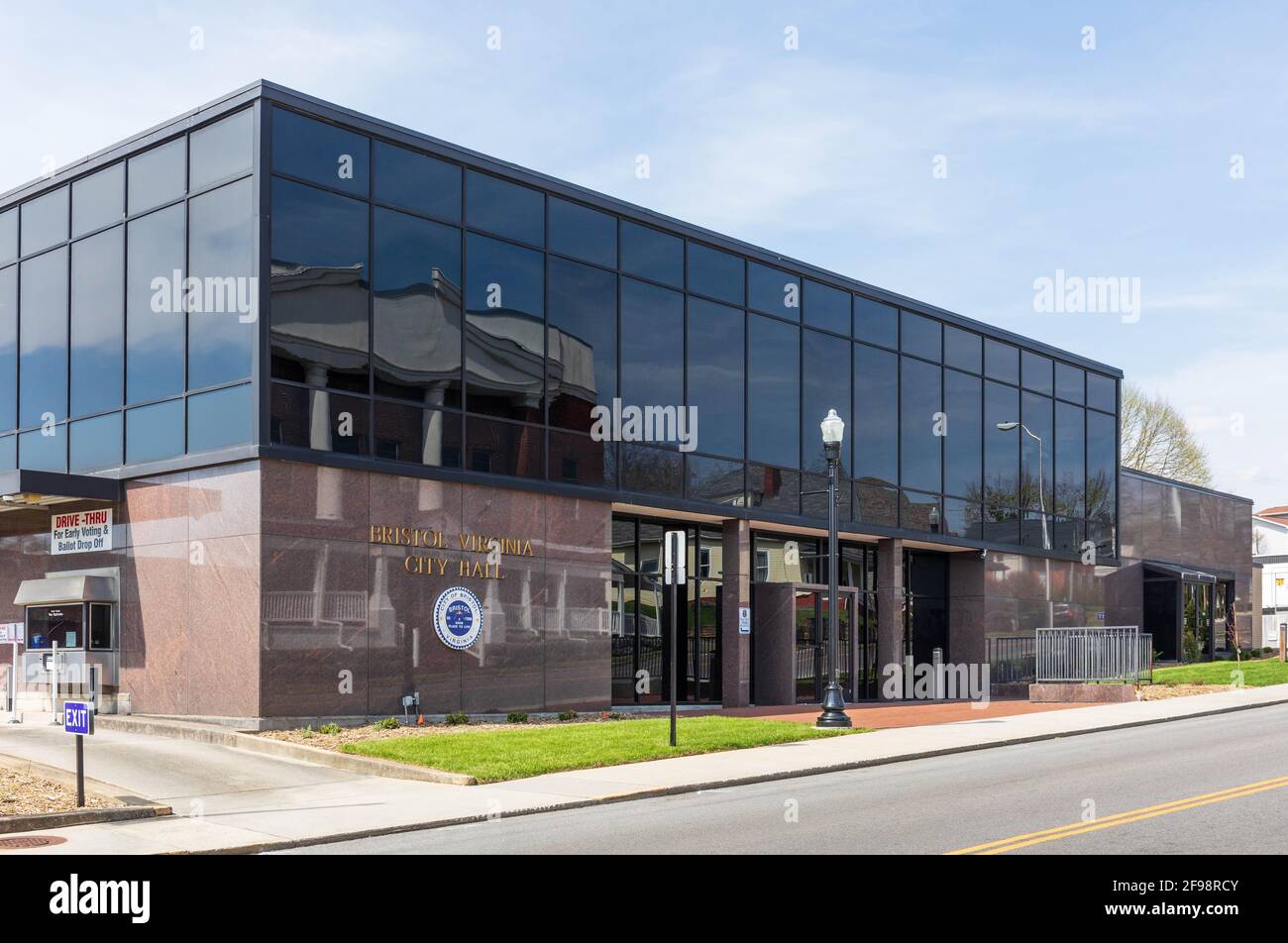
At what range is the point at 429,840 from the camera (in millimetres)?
11898

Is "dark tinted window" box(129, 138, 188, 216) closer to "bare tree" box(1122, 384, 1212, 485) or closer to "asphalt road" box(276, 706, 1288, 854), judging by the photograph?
"asphalt road" box(276, 706, 1288, 854)

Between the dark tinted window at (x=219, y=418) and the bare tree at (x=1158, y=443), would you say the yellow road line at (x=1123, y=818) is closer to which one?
the dark tinted window at (x=219, y=418)

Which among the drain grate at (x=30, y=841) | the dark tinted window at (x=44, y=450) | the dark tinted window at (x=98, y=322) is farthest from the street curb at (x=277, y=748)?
the dark tinted window at (x=98, y=322)

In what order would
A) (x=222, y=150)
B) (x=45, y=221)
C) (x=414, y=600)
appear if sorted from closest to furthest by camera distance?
(x=222, y=150) → (x=414, y=600) → (x=45, y=221)

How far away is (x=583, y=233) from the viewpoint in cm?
2552

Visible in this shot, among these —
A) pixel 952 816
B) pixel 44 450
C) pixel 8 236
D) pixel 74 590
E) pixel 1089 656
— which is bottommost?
pixel 952 816

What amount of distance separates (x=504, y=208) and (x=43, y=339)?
29.3ft

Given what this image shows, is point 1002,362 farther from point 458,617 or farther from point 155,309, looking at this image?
point 155,309

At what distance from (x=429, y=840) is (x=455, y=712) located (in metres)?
10.1

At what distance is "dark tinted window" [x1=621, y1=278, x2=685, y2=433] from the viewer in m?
26.3

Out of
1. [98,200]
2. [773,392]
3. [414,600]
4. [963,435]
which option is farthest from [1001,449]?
[98,200]

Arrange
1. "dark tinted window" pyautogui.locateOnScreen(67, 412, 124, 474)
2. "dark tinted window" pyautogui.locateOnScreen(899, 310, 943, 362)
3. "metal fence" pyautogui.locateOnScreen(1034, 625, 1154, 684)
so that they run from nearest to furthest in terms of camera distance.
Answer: "dark tinted window" pyautogui.locateOnScreen(67, 412, 124, 474)
"metal fence" pyautogui.locateOnScreen(1034, 625, 1154, 684)
"dark tinted window" pyautogui.locateOnScreen(899, 310, 943, 362)

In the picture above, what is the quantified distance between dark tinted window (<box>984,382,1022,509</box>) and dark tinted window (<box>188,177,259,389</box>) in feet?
73.1

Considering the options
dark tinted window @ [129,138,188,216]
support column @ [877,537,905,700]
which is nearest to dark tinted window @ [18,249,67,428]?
dark tinted window @ [129,138,188,216]
